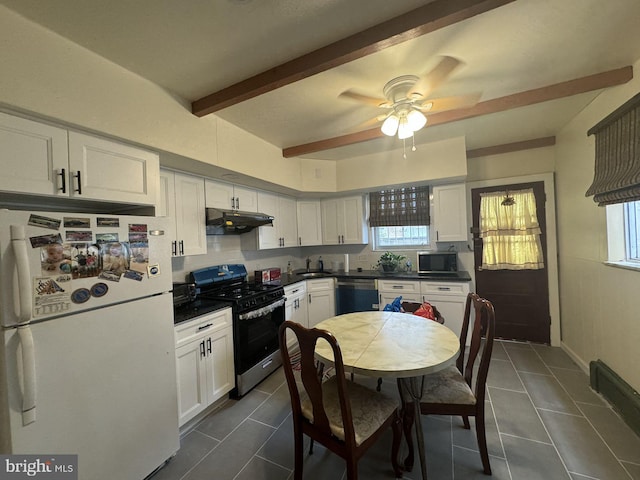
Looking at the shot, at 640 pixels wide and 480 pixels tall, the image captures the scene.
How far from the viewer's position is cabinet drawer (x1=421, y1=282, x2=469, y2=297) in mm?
3137

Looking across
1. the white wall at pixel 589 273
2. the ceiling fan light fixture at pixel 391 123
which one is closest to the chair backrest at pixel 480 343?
the white wall at pixel 589 273

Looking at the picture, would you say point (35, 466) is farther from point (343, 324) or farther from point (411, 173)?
point (411, 173)

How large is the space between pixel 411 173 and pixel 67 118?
323 cm

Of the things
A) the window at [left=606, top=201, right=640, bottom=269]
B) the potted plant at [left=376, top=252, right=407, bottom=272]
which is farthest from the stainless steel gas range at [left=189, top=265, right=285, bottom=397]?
the window at [left=606, top=201, right=640, bottom=269]

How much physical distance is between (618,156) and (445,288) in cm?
189

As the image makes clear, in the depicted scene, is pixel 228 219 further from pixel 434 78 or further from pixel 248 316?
pixel 434 78

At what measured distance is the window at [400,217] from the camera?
12.2ft

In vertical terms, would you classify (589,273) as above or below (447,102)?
below

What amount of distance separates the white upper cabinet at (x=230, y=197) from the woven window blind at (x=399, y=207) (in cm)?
182

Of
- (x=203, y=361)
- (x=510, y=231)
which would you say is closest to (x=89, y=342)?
(x=203, y=361)

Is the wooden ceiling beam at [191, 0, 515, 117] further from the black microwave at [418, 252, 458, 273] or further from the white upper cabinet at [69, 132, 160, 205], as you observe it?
the black microwave at [418, 252, 458, 273]

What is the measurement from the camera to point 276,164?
312 cm

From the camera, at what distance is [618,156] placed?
1.90 meters

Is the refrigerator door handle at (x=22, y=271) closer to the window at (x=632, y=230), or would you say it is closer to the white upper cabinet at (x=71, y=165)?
the white upper cabinet at (x=71, y=165)
